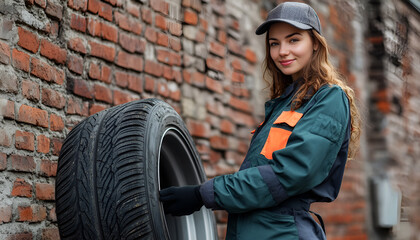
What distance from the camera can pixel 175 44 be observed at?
359cm

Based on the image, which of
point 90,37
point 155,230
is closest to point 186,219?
point 155,230

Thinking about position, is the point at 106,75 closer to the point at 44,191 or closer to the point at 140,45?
the point at 140,45

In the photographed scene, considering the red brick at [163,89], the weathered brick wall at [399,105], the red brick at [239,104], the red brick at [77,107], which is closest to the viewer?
the red brick at [77,107]

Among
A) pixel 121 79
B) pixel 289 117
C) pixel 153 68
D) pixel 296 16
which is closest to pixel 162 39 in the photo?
pixel 153 68

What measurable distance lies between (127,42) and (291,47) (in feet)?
4.15

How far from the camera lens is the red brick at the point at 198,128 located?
3.64m

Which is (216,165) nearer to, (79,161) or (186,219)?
(186,219)

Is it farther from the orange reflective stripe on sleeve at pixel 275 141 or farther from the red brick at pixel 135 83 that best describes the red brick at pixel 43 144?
the orange reflective stripe on sleeve at pixel 275 141

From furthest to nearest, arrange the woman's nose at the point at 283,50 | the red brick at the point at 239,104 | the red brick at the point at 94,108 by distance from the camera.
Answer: the red brick at the point at 239,104, the red brick at the point at 94,108, the woman's nose at the point at 283,50

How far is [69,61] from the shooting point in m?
2.80

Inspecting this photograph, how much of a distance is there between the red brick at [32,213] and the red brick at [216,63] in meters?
1.64

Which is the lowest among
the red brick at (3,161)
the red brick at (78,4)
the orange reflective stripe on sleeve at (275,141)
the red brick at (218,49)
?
the orange reflective stripe on sleeve at (275,141)

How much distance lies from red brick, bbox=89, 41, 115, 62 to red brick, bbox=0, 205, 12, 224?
0.92 metres

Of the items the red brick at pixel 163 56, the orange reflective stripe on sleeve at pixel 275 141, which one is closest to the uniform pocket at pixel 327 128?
the orange reflective stripe on sleeve at pixel 275 141
